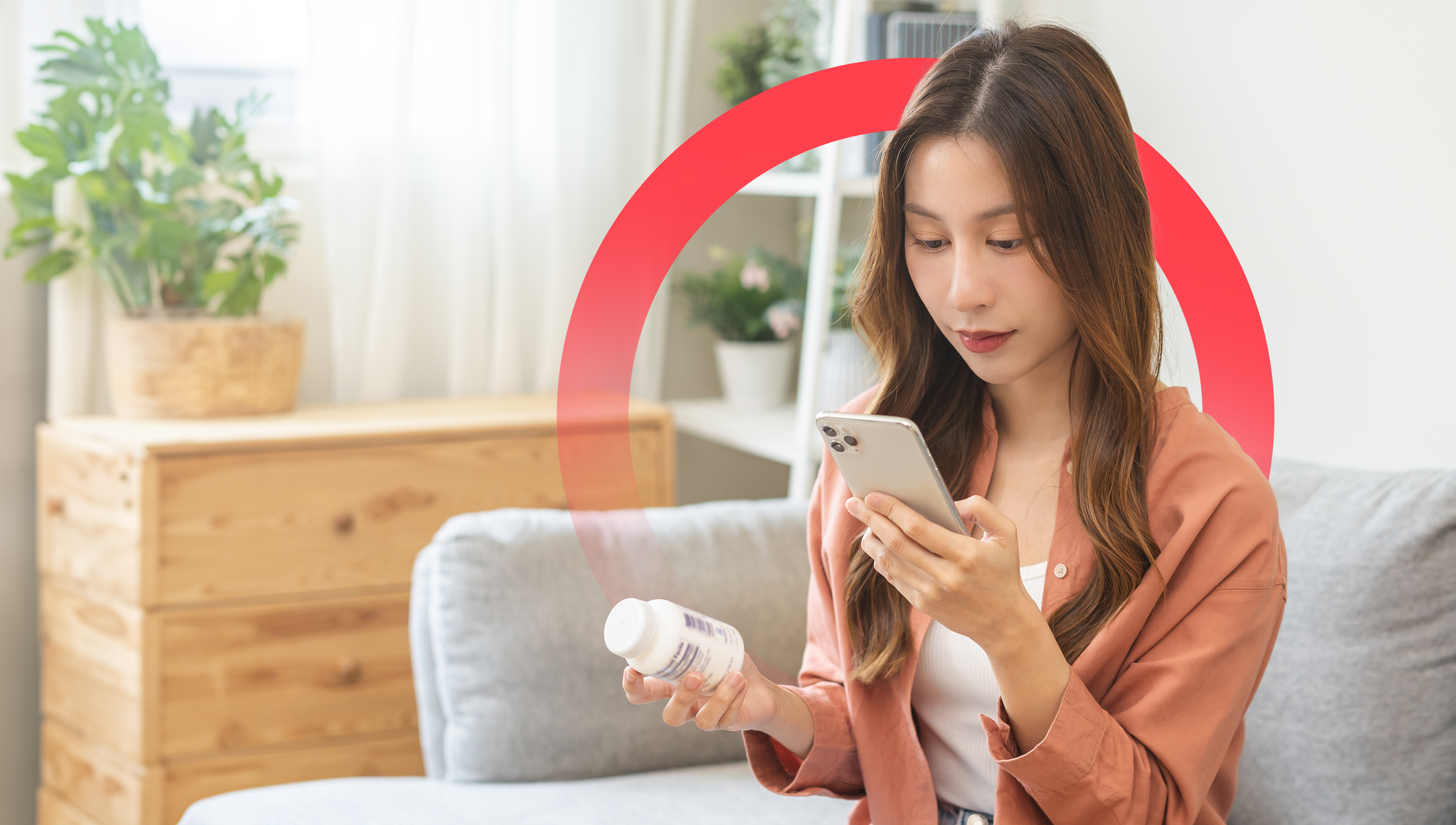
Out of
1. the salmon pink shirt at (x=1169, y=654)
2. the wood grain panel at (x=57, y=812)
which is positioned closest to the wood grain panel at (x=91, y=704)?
the wood grain panel at (x=57, y=812)

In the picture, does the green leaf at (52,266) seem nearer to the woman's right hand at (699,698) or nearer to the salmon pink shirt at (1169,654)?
the woman's right hand at (699,698)

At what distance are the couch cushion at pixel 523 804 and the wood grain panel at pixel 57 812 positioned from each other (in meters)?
0.72

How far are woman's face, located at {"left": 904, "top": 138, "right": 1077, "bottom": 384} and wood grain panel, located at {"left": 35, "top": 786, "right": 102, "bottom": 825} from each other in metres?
1.80

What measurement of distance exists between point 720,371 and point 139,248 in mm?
1272

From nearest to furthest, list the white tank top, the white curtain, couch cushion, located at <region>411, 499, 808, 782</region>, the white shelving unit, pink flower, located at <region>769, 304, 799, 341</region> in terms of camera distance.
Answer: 1. the white tank top
2. couch cushion, located at <region>411, 499, 808, 782</region>
3. the white shelving unit
4. the white curtain
5. pink flower, located at <region>769, 304, 799, 341</region>

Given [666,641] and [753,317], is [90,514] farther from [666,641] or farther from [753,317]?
[666,641]

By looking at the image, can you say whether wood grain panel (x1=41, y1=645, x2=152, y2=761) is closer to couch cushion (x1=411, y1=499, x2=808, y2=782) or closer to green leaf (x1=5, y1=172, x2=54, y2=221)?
couch cushion (x1=411, y1=499, x2=808, y2=782)

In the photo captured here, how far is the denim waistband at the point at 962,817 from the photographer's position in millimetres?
1140

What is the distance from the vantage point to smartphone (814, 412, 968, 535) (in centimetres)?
83

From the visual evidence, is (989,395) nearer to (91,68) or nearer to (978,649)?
(978,649)

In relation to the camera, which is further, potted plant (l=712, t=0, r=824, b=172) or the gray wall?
potted plant (l=712, t=0, r=824, b=172)

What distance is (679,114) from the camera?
2.75 m

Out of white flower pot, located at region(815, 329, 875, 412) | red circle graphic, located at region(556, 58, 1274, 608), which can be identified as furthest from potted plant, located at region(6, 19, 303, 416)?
red circle graphic, located at region(556, 58, 1274, 608)

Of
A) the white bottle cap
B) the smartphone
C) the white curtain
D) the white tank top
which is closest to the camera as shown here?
the smartphone
